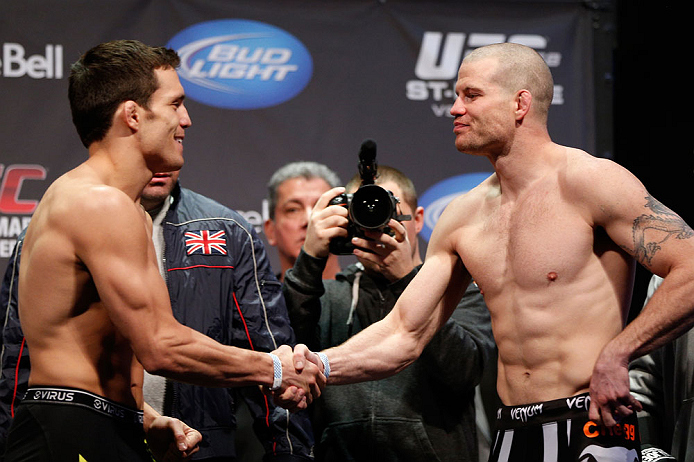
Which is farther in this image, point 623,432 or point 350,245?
point 350,245

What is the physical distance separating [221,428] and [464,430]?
83cm

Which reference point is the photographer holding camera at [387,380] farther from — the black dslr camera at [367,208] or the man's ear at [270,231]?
the man's ear at [270,231]

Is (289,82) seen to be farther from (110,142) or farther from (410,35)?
(110,142)

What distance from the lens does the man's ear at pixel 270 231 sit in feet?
12.8

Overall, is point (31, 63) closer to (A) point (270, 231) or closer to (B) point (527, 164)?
(A) point (270, 231)

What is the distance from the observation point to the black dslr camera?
2.88 m

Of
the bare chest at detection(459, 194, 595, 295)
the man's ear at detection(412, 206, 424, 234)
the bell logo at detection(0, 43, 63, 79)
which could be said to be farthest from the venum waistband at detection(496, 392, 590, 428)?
the bell logo at detection(0, 43, 63, 79)

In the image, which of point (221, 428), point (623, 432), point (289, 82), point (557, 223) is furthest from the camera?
point (289, 82)

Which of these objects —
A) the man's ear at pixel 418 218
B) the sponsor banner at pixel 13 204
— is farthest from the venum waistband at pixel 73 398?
the sponsor banner at pixel 13 204

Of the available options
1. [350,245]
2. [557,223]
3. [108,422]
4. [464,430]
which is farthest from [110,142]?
[464,430]

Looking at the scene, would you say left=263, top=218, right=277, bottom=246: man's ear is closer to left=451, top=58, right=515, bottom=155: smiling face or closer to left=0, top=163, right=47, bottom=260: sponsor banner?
left=0, top=163, right=47, bottom=260: sponsor banner

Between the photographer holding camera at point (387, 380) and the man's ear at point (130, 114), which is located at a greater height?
the man's ear at point (130, 114)

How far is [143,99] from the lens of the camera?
7.75 feet

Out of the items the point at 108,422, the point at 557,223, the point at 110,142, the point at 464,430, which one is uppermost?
the point at 110,142
